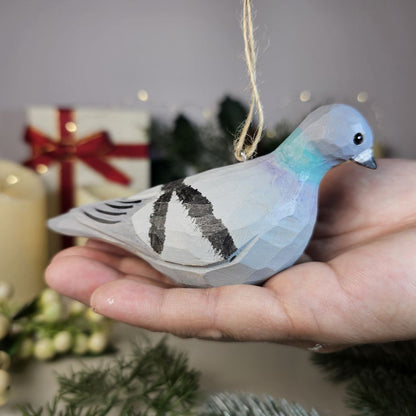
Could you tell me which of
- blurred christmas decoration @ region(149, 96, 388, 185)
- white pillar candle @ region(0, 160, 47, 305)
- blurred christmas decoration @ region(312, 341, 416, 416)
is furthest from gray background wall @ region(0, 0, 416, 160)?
blurred christmas decoration @ region(312, 341, 416, 416)

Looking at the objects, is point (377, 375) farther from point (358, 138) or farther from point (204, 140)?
point (204, 140)

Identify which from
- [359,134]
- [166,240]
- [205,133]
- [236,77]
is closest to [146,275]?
[166,240]

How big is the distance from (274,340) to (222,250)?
102 millimetres

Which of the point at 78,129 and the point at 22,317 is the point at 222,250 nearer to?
the point at 22,317

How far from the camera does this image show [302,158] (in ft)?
1.70

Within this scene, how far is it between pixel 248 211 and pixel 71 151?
613 mm

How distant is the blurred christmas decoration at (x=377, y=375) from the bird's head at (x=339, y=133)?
0.23m

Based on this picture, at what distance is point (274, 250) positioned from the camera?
0.50 metres

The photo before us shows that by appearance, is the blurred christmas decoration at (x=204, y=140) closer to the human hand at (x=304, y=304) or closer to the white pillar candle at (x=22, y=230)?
the white pillar candle at (x=22, y=230)

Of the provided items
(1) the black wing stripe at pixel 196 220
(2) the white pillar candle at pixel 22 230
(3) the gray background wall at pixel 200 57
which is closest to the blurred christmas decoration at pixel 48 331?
(2) the white pillar candle at pixel 22 230

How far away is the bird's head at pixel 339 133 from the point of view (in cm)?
50

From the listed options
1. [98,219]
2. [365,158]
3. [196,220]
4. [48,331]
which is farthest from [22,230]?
[365,158]

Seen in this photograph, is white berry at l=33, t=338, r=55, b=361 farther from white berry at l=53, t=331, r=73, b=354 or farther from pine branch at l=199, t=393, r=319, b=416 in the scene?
pine branch at l=199, t=393, r=319, b=416

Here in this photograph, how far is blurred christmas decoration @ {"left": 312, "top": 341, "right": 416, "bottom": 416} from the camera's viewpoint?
1.70ft
